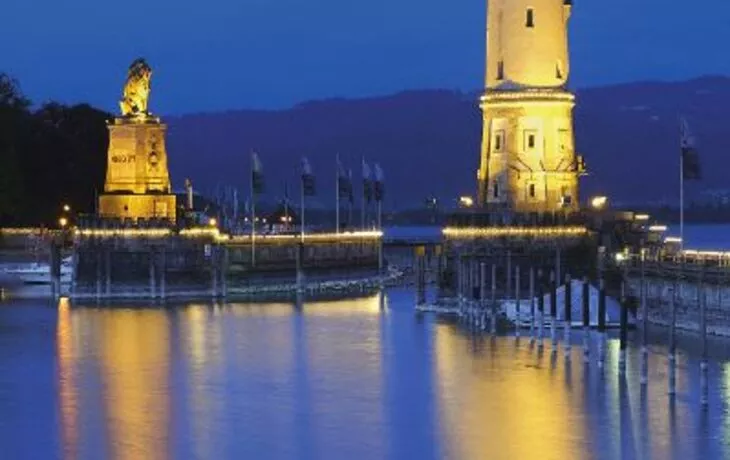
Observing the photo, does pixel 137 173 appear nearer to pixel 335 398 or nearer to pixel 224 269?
pixel 224 269

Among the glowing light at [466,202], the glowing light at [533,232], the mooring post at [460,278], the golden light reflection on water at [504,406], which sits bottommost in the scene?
the golden light reflection on water at [504,406]

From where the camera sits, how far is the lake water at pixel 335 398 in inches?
1689

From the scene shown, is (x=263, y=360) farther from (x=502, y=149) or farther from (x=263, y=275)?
(x=263, y=275)

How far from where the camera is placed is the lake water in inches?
1689

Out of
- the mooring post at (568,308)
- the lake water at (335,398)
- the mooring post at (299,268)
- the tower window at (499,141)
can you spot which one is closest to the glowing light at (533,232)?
the tower window at (499,141)

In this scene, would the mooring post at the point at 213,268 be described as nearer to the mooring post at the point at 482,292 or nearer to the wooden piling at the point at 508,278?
the wooden piling at the point at 508,278

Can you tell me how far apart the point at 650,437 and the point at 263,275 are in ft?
200

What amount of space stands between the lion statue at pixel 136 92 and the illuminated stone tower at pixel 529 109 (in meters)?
18.5

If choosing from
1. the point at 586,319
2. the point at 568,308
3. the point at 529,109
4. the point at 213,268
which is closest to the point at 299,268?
the point at 213,268

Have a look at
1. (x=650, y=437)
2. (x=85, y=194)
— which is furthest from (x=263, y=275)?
(x=650, y=437)

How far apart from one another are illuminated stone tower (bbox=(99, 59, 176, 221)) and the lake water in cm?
2542

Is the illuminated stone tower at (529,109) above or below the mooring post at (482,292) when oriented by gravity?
above

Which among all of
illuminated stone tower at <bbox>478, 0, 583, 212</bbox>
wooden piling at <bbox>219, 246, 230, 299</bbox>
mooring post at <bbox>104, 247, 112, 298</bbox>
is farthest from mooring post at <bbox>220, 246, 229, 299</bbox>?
illuminated stone tower at <bbox>478, 0, 583, 212</bbox>

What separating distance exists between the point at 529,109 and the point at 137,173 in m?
20.2
